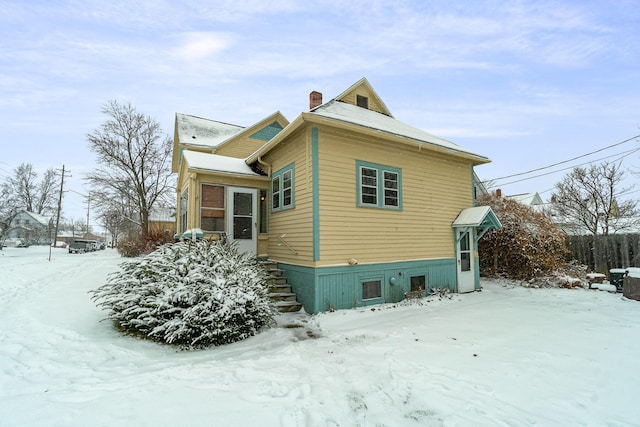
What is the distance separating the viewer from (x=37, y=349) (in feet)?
14.1

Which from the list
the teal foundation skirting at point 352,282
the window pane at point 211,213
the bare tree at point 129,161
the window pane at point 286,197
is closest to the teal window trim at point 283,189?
the window pane at point 286,197

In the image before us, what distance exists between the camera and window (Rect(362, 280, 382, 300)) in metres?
7.65

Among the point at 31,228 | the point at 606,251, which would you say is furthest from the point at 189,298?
the point at 31,228

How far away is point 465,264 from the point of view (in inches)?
395

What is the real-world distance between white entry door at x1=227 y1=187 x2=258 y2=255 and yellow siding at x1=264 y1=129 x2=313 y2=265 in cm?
63

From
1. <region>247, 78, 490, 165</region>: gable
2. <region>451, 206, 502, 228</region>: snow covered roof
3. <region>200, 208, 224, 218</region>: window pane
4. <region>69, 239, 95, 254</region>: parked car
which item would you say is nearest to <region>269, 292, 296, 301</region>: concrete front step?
<region>200, 208, 224, 218</region>: window pane

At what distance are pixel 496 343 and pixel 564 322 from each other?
246 centimetres

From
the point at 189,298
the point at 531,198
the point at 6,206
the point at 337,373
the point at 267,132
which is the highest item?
the point at 267,132

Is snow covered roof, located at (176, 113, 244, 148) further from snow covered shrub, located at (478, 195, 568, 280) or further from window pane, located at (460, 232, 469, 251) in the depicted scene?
snow covered shrub, located at (478, 195, 568, 280)

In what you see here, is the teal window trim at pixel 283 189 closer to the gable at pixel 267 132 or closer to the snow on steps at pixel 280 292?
the snow on steps at pixel 280 292

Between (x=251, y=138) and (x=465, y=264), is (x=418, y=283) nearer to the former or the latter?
(x=465, y=264)

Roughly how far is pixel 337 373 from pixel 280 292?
4036 millimetres

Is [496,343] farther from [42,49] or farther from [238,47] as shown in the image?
[42,49]

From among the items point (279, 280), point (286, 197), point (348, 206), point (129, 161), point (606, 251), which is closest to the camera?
point (348, 206)
